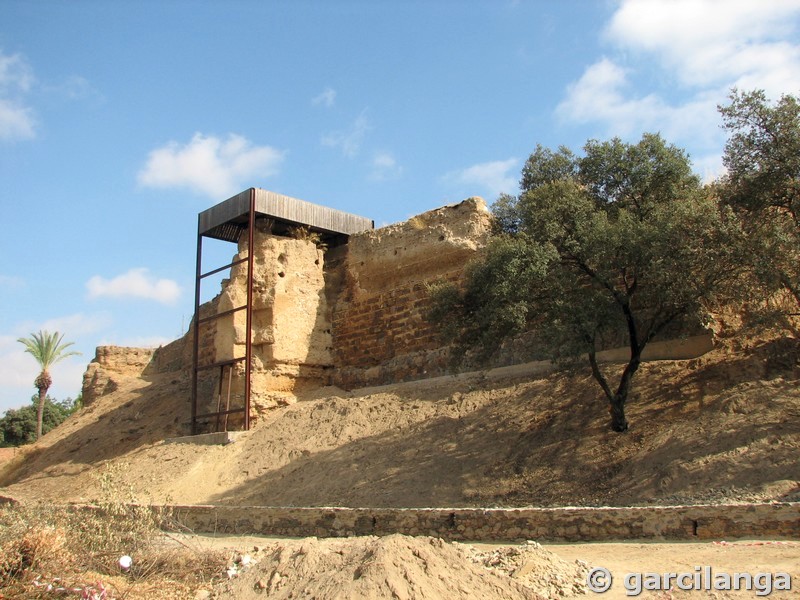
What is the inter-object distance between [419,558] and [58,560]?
3.41m

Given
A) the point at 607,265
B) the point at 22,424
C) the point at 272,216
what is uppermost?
the point at 272,216

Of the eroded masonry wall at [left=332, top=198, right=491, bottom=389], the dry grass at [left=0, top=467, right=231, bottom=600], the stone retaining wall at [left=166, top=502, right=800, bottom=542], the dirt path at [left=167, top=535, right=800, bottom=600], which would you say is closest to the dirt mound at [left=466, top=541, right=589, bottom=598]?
the dirt path at [left=167, top=535, right=800, bottom=600]

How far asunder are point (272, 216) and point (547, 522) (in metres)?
12.1

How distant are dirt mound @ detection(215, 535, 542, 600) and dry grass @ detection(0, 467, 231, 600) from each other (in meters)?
0.79

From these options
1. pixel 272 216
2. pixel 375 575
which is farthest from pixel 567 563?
pixel 272 216

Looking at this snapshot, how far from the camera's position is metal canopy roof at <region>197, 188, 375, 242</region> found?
1766cm

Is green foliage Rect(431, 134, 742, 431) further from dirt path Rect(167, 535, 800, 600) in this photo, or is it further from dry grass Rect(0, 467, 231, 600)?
dry grass Rect(0, 467, 231, 600)

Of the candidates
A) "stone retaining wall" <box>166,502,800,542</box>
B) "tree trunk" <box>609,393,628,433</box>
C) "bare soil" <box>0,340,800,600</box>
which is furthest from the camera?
"tree trunk" <box>609,393,628,433</box>

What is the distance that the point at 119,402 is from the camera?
21.6m

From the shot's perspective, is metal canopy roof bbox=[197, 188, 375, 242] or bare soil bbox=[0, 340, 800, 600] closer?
bare soil bbox=[0, 340, 800, 600]

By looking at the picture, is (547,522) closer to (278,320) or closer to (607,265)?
(607,265)

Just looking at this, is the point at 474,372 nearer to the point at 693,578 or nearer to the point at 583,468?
the point at 583,468

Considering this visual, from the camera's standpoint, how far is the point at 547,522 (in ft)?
25.0

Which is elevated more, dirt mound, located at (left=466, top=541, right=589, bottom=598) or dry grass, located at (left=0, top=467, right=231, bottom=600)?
dirt mound, located at (left=466, top=541, right=589, bottom=598)
